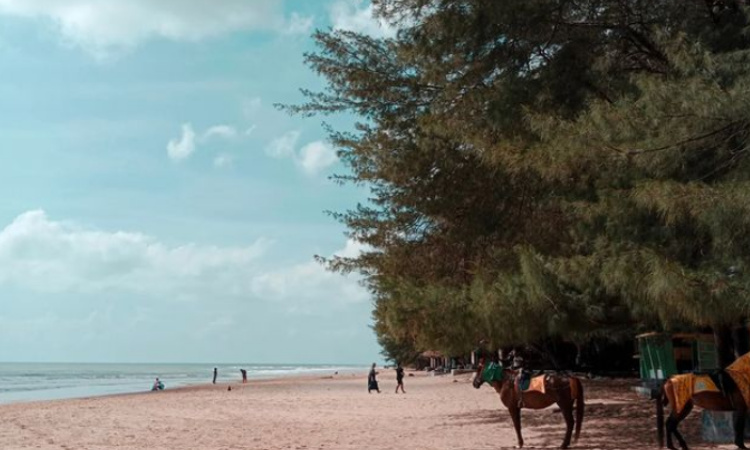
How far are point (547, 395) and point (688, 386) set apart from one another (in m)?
2.11

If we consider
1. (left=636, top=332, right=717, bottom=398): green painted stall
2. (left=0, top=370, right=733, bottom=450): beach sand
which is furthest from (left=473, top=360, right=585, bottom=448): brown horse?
(left=636, top=332, right=717, bottom=398): green painted stall

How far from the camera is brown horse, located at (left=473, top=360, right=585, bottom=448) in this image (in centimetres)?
1055

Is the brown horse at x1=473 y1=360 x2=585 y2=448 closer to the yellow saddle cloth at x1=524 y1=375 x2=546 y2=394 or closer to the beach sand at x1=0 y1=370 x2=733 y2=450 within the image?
the yellow saddle cloth at x1=524 y1=375 x2=546 y2=394

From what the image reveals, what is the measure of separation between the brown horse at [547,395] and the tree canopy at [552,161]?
663 mm

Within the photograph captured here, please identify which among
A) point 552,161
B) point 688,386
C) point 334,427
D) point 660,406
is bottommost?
point 334,427

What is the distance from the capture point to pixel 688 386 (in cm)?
905

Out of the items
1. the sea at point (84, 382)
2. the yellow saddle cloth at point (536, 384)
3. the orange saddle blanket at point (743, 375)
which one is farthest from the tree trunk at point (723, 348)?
the sea at point (84, 382)


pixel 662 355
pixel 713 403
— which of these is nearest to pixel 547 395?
pixel 713 403

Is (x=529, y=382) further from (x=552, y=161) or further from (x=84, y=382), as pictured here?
(x=84, y=382)

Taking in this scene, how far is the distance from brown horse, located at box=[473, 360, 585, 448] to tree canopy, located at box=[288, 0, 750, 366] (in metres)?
0.66

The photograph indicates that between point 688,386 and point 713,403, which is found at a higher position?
point 688,386

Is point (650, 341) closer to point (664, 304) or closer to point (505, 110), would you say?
point (505, 110)

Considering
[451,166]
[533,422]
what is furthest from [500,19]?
[533,422]

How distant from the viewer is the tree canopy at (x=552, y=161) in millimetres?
7793
